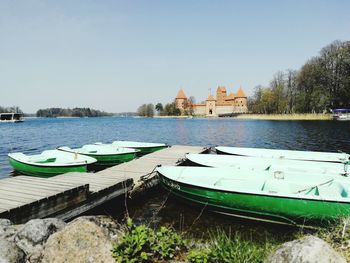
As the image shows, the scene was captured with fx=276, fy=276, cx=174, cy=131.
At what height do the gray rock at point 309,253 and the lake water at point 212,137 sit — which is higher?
the gray rock at point 309,253

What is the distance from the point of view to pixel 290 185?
8.95 m

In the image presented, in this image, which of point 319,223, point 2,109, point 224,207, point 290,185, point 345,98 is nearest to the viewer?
point 319,223

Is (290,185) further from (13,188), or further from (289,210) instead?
(13,188)

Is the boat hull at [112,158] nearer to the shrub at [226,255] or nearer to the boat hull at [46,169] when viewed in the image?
the boat hull at [46,169]

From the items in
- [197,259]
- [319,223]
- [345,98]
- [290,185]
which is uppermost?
[345,98]

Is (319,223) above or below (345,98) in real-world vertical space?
below

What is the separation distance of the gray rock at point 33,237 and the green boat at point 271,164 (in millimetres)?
8317

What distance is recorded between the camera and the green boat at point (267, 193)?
285 inches

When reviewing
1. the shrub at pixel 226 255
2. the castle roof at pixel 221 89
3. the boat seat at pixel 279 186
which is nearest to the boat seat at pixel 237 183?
the boat seat at pixel 279 186

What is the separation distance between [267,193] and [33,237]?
5.95 metres

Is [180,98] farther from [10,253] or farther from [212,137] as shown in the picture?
[10,253]

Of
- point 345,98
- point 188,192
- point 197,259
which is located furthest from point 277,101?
point 197,259

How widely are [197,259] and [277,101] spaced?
86.9m

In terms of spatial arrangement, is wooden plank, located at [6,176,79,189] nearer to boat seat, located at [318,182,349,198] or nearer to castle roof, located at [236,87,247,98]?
boat seat, located at [318,182,349,198]
